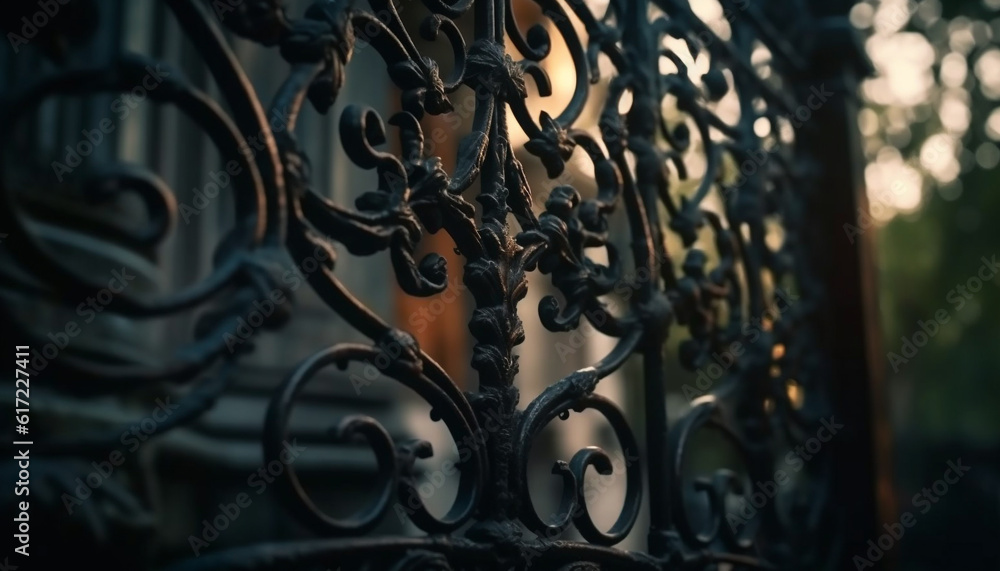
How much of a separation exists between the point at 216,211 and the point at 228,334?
385 cm

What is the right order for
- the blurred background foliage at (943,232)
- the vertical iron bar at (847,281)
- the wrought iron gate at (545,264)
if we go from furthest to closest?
the blurred background foliage at (943,232) → the vertical iron bar at (847,281) → the wrought iron gate at (545,264)

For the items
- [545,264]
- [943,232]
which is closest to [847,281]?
[545,264]

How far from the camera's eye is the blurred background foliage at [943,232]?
26.0ft

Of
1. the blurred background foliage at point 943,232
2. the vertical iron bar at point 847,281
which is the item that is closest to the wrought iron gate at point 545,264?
the vertical iron bar at point 847,281

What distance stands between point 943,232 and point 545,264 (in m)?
7.95

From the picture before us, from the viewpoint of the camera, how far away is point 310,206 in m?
1.24

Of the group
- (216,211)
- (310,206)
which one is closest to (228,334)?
(310,206)

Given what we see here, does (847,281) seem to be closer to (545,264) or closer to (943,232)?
(545,264)

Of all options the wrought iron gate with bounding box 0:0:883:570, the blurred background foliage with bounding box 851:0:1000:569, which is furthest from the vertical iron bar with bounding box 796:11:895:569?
the blurred background foliage with bounding box 851:0:1000:569

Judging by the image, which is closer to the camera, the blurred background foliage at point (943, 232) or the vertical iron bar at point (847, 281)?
the vertical iron bar at point (847, 281)

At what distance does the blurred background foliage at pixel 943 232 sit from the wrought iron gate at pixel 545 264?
5.30m

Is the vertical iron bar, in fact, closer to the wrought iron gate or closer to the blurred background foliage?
the wrought iron gate

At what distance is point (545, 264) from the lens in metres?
1.60

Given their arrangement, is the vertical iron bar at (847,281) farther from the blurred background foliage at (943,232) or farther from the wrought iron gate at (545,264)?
the blurred background foliage at (943,232)
